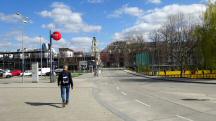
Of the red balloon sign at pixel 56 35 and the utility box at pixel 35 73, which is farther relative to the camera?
the red balloon sign at pixel 56 35

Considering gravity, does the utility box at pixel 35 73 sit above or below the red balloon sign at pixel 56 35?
below

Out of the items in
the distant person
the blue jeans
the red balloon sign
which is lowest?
the blue jeans

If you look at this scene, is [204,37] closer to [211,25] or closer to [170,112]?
[211,25]

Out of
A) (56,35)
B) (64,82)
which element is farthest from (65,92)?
(56,35)

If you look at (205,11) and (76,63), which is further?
(76,63)

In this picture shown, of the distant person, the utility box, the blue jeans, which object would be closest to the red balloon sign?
the utility box

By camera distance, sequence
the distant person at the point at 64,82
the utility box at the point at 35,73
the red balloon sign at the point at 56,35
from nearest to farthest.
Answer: the distant person at the point at 64,82
the utility box at the point at 35,73
the red balloon sign at the point at 56,35

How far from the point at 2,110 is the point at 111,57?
581 ft

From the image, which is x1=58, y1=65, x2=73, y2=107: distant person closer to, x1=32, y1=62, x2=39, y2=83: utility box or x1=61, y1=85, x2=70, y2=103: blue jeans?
x1=61, y1=85, x2=70, y2=103: blue jeans

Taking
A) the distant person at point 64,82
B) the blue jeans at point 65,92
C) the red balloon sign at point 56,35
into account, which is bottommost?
the blue jeans at point 65,92

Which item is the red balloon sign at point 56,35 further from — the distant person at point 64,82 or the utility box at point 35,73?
the distant person at point 64,82

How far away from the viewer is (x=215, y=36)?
50062mm

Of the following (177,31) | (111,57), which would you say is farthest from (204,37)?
(111,57)

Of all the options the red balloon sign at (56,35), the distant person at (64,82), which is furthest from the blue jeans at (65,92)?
the red balloon sign at (56,35)
